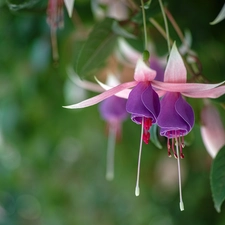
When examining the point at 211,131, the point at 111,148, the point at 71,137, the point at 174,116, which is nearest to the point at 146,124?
the point at 174,116

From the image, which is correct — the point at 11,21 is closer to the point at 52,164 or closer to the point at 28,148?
the point at 28,148

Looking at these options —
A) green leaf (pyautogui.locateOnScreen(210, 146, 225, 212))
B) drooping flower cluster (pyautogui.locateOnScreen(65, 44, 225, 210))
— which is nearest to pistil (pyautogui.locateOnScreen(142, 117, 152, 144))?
drooping flower cluster (pyautogui.locateOnScreen(65, 44, 225, 210))

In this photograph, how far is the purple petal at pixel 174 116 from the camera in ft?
1.73

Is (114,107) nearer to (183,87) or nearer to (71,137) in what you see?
(183,87)

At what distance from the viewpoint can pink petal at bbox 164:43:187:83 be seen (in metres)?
0.52

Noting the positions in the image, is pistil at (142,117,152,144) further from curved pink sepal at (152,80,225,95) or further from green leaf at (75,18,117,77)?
green leaf at (75,18,117,77)

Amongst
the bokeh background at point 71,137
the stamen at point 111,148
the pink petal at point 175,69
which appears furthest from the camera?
the bokeh background at point 71,137

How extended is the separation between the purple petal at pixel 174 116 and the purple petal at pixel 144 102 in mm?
13

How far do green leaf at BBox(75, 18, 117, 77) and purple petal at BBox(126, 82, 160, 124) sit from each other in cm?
15

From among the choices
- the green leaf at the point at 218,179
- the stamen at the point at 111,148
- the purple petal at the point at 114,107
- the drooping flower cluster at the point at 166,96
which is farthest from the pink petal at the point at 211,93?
the stamen at the point at 111,148

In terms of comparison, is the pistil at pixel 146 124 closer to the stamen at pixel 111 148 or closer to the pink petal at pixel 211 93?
the pink petal at pixel 211 93

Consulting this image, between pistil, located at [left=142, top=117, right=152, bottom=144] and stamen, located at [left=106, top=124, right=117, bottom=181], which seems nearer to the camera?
pistil, located at [left=142, top=117, right=152, bottom=144]

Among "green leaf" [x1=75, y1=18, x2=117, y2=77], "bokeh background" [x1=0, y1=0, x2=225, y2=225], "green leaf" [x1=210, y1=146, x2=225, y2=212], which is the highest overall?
"green leaf" [x1=75, y1=18, x2=117, y2=77]

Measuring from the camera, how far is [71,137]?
4.88 feet
